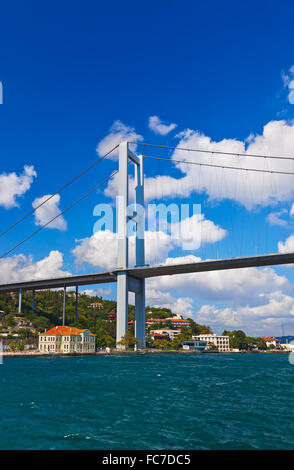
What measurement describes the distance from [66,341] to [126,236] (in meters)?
22.1

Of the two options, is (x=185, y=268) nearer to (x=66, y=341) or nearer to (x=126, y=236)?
(x=126, y=236)

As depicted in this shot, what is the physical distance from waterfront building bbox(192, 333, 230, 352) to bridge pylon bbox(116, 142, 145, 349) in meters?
62.7

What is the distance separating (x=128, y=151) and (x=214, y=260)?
52.0 ft

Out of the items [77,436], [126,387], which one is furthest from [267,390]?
[77,436]

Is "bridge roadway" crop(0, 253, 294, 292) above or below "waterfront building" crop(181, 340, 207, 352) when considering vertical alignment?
above

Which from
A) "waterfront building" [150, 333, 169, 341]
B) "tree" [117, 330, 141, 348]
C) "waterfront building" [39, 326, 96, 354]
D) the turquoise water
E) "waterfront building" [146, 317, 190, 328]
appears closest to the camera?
the turquoise water

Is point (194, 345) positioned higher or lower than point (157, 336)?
lower

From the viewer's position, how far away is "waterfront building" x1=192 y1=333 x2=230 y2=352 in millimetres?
111406

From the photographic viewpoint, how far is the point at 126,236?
151 ft

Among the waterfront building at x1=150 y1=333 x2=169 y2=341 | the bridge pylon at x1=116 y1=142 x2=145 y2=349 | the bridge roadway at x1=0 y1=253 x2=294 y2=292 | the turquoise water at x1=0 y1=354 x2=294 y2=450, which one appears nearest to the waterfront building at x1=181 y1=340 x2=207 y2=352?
the waterfront building at x1=150 y1=333 x2=169 y2=341

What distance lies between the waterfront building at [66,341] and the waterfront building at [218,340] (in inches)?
2199

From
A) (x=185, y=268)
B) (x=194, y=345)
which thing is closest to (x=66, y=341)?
(x=185, y=268)

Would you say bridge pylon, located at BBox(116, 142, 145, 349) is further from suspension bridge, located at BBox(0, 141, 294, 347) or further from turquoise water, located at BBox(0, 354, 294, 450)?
turquoise water, located at BBox(0, 354, 294, 450)
